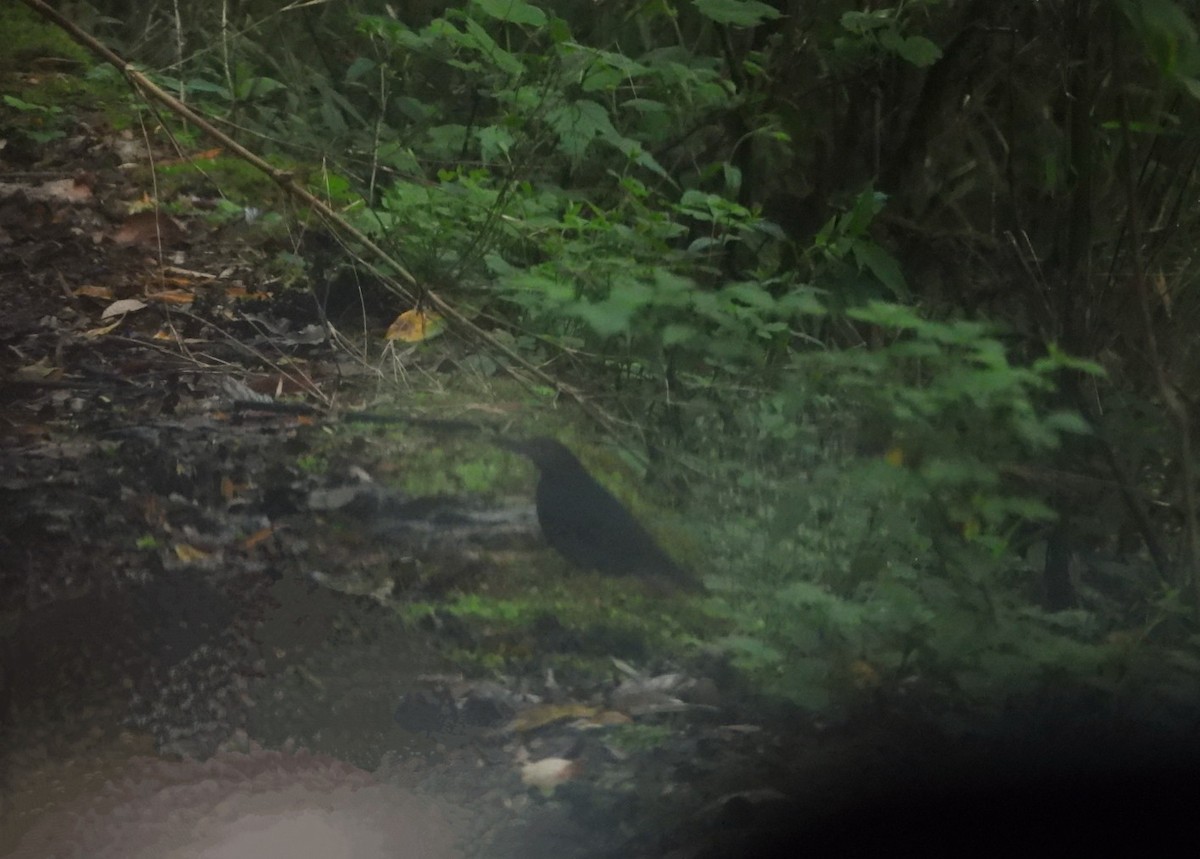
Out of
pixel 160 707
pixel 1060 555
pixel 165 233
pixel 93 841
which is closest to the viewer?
pixel 93 841

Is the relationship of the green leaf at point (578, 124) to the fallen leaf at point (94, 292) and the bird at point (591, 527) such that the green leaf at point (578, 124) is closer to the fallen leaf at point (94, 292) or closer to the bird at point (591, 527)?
the bird at point (591, 527)

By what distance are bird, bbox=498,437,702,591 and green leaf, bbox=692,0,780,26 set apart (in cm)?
109

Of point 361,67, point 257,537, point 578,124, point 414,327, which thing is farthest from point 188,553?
point 361,67

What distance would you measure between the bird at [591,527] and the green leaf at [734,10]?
43.0 inches

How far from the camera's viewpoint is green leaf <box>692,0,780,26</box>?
253 centimetres

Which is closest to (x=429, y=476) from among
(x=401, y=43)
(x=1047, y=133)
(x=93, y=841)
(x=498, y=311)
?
(x=498, y=311)

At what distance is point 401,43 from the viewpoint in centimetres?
299

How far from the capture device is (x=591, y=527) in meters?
2.33

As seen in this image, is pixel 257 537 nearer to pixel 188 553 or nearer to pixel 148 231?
pixel 188 553

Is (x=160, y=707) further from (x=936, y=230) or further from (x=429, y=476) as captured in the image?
(x=936, y=230)

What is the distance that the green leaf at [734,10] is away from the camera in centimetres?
253

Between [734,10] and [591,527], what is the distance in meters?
1.26

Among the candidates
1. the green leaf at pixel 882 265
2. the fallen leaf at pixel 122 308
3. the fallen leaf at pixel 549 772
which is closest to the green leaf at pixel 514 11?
the green leaf at pixel 882 265

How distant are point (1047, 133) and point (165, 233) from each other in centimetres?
253
